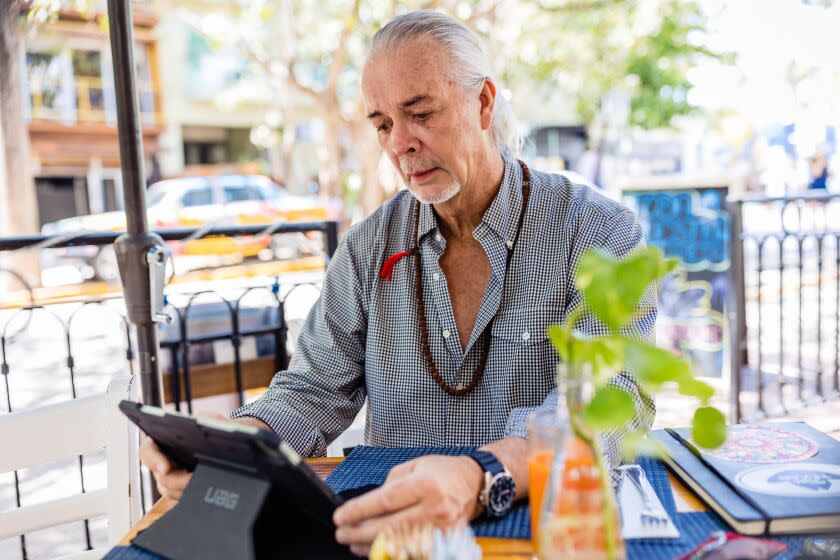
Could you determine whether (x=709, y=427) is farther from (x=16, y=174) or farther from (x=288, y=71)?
(x=16, y=174)

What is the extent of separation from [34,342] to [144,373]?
6643 mm

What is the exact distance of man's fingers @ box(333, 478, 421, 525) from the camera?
100cm

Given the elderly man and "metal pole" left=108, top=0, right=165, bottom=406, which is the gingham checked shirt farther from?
"metal pole" left=108, top=0, right=165, bottom=406

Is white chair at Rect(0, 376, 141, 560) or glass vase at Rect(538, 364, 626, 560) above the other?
glass vase at Rect(538, 364, 626, 560)

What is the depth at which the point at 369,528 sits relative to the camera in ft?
3.27

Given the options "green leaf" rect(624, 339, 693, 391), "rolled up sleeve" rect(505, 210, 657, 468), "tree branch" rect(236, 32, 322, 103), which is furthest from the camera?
"tree branch" rect(236, 32, 322, 103)

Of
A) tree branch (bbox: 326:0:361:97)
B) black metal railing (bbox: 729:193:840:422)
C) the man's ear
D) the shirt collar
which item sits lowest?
black metal railing (bbox: 729:193:840:422)

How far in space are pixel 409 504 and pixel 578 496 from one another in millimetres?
319

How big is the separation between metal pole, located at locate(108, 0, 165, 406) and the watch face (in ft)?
4.39

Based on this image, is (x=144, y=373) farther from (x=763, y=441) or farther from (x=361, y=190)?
(x=361, y=190)

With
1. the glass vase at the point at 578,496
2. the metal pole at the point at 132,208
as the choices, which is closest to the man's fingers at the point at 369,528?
the glass vase at the point at 578,496

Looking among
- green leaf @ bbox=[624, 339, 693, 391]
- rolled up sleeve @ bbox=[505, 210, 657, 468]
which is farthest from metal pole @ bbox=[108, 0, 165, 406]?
green leaf @ bbox=[624, 339, 693, 391]

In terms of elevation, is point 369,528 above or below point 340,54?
below

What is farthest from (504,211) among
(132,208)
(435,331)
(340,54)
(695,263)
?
(340,54)
